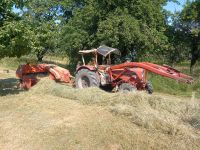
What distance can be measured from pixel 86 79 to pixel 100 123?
7.15 metres

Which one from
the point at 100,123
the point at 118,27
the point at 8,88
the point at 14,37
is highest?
the point at 118,27

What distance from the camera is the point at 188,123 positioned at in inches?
356

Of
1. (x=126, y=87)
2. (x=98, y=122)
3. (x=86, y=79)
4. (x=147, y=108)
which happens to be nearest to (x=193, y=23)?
(x=86, y=79)

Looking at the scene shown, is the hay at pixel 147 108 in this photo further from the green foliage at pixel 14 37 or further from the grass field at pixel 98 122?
the green foliage at pixel 14 37

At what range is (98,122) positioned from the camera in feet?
30.7

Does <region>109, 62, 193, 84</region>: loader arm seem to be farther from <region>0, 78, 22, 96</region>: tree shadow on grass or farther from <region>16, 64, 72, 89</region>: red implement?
<region>0, 78, 22, 96</region>: tree shadow on grass

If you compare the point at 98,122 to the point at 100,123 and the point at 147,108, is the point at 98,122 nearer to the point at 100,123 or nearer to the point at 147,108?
the point at 100,123

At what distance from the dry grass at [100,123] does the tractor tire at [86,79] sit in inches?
116

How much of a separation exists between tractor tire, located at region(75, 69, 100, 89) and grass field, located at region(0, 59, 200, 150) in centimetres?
242

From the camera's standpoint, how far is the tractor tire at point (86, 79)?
15.7 metres

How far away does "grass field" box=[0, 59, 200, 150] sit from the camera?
26.7ft

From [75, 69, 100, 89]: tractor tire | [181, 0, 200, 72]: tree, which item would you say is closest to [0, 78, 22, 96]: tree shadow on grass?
[75, 69, 100, 89]: tractor tire

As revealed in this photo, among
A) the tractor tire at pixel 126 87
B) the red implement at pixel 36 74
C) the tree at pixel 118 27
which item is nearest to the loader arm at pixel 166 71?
the tractor tire at pixel 126 87

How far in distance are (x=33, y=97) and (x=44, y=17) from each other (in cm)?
2614
